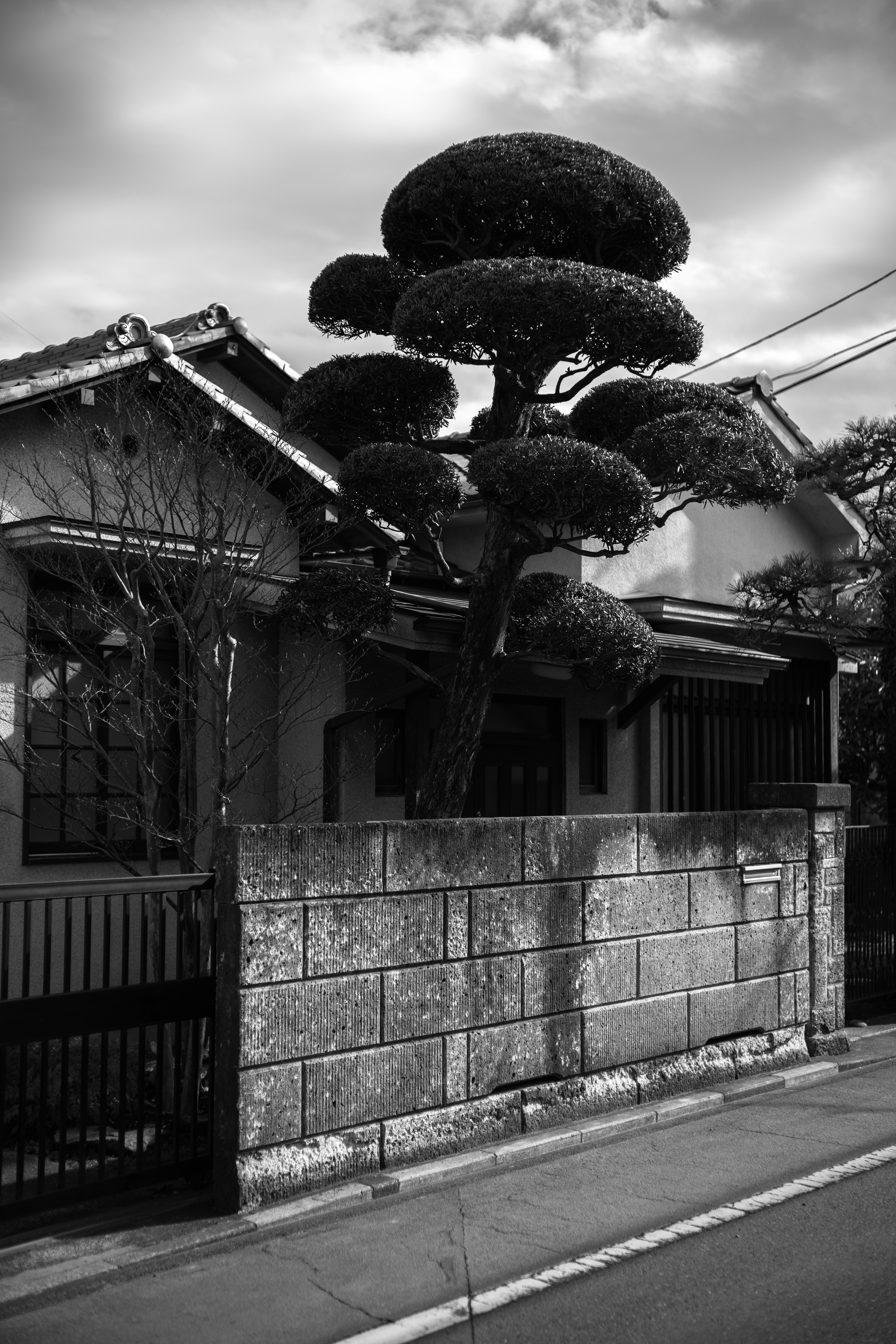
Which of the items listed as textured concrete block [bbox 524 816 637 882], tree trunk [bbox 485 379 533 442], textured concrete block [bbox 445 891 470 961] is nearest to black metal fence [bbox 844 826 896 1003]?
textured concrete block [bbox 524 816 637 882]

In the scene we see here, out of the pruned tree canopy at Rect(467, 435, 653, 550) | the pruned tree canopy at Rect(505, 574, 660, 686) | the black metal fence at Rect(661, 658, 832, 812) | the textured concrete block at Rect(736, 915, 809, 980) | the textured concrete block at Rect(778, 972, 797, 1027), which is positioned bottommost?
the textured concrete block at Rect(778, 972, 797, 1027)

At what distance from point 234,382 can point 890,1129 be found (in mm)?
8742

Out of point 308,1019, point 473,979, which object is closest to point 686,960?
point 473,979

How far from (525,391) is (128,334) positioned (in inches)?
129

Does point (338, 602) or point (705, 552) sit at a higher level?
point (705, 552)

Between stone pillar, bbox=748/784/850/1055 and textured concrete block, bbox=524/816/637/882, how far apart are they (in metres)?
2.31

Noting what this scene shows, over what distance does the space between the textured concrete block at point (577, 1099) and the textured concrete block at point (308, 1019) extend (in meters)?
1.33

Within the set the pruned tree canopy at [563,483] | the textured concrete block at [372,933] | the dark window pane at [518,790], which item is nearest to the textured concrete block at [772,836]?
the pruned tree canopy at [563,483]

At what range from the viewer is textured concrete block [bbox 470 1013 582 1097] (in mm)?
7242

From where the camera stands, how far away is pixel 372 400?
10.7 m

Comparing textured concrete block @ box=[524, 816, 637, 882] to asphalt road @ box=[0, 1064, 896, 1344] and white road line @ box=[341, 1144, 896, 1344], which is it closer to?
asphalt road @ box=[0, 1064, 896, 1344]

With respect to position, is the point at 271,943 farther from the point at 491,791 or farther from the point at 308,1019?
the point at 491,791

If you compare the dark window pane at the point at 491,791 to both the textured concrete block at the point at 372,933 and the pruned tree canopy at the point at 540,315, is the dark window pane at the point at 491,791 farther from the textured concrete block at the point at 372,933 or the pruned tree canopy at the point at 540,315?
the textured concrete block at the point at 372,933

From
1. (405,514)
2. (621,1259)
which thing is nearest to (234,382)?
(405,514)
